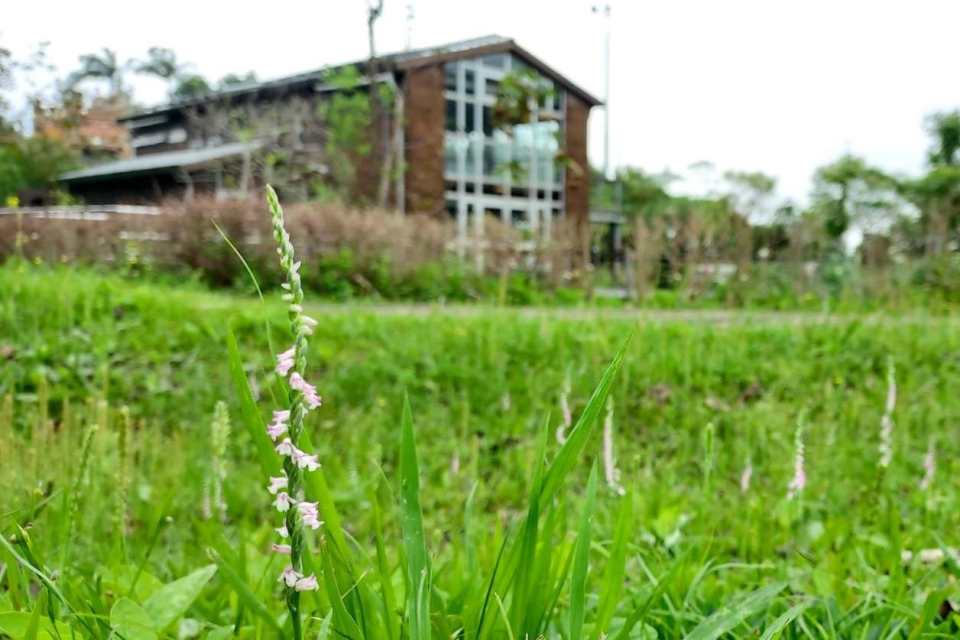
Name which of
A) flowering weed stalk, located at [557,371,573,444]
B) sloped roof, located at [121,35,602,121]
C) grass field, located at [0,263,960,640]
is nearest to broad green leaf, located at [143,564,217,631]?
grass field, located at [0,263,960,640]

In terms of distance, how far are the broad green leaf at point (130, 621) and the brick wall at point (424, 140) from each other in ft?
66.8

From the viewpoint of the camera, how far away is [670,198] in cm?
3778

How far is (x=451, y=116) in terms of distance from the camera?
22656 millimetres

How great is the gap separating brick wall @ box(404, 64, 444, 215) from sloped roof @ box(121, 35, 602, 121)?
496 millimetres

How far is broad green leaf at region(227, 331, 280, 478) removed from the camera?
36.9 inches

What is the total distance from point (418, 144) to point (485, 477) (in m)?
18.3

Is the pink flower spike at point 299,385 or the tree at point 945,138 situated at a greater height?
the tree at point 945,138

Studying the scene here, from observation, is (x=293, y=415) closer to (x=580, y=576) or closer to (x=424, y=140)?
(x=580, y=576)

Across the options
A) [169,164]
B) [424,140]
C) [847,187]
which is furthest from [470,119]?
[847,187]

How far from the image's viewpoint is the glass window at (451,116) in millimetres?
22547

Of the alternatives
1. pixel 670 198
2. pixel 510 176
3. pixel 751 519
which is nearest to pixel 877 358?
pixel 751 519

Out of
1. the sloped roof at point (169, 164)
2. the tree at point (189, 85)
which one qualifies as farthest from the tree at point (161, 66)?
the sloped roof at point (169, 164)

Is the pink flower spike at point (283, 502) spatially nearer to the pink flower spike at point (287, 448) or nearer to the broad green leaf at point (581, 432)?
the pink flower spike at point (287, 448)

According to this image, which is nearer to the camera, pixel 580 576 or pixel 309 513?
pixel 309 513
